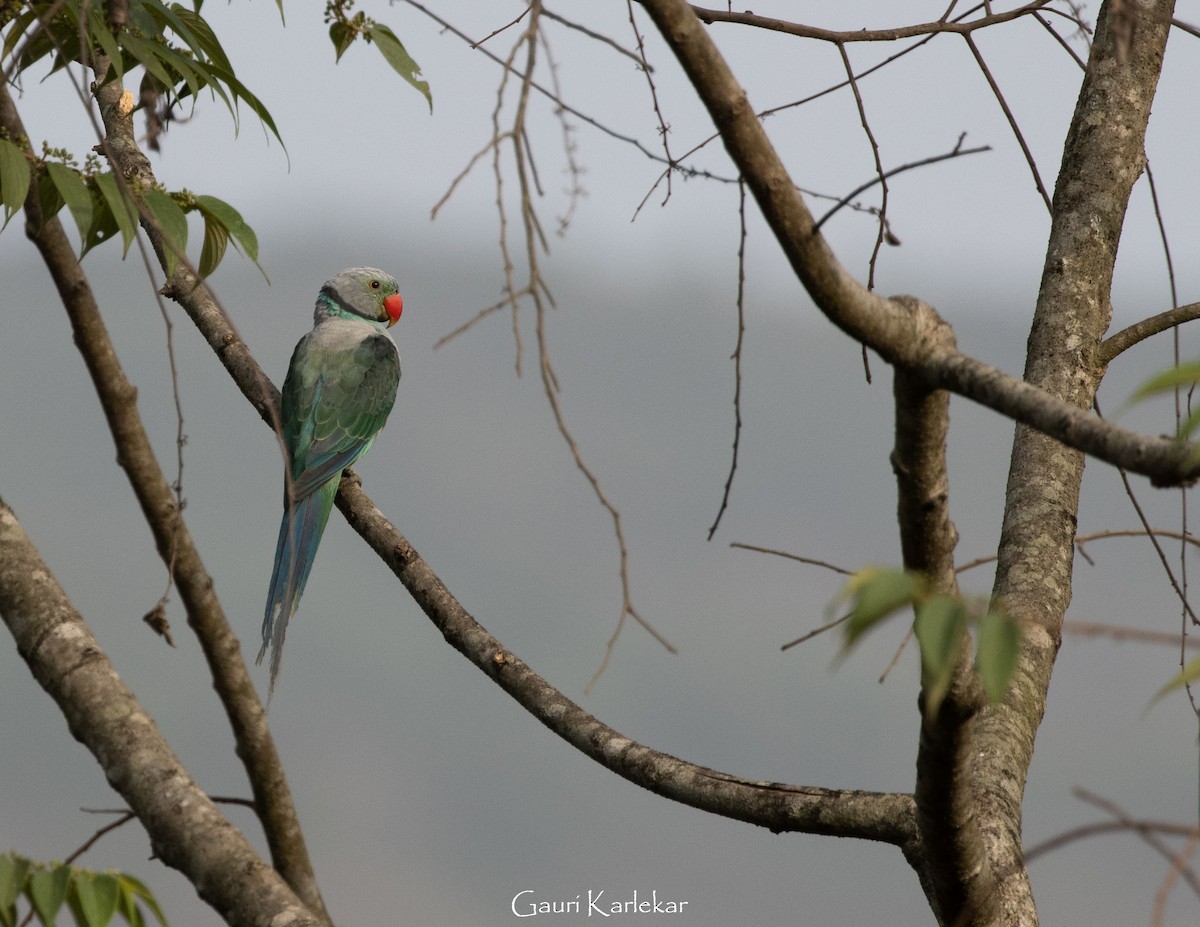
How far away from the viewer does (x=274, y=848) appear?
1.54 m

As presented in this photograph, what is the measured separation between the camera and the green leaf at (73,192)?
172 centimetres

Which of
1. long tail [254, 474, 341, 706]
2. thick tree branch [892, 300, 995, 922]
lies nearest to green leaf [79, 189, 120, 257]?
long tail [254, 474, 341, 706]

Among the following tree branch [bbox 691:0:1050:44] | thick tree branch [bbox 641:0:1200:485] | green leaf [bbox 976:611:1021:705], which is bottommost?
green leaf [bbox 976:611:1021:705]

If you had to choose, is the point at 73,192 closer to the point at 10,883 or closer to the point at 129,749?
the point at 129,749

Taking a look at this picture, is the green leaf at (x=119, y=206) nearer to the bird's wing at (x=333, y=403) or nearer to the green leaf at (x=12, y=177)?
the green leaf at (x=12, y=177)

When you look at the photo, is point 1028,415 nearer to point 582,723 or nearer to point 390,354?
point 582,723

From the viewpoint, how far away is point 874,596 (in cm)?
88

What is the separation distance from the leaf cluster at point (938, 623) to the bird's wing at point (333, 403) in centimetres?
325

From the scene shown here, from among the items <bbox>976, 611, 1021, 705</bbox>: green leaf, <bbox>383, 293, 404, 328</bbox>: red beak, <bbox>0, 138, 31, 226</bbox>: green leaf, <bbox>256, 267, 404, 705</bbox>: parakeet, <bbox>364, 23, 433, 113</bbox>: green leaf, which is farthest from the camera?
<bbox>383, 293, 404, 328</bbox>: red beak

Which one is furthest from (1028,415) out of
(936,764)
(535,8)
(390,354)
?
(390,354)

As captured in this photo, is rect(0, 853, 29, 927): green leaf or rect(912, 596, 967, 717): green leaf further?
rect(0, 853, 29, 927): green leaf

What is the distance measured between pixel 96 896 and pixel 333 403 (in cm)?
295

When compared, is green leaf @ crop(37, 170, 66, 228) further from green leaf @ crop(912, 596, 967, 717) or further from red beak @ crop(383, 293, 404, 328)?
red beak @ crop(383, 293, 404, 328)

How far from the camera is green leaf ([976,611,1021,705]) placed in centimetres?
84
